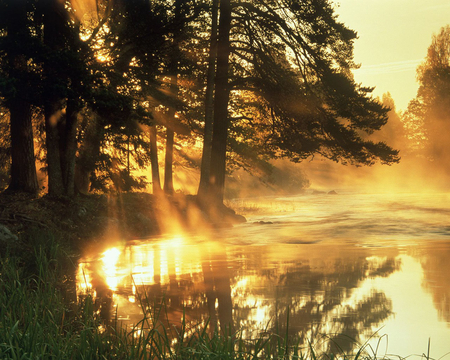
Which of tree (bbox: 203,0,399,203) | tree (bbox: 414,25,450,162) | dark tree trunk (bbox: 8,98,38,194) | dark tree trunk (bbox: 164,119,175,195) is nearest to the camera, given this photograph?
dark tree trunk (bbox: 8,98,38,194)

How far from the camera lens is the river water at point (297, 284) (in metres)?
6.29

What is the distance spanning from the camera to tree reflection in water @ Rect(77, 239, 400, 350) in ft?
21.4

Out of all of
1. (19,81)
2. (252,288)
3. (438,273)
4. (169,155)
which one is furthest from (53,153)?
(169,155)

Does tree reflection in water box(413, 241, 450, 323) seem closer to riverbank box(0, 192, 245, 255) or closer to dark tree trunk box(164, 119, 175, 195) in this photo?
riverbank box(0, 192, 245, 255)

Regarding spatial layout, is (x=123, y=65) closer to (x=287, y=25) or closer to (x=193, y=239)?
(x=193, y=239)

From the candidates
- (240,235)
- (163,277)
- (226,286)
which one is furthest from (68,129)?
(226,286)

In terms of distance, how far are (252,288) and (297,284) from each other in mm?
808

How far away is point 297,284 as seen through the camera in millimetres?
8953

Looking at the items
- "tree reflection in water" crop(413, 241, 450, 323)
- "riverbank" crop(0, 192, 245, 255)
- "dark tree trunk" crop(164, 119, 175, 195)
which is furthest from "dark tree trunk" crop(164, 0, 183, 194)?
"tree reflection in water" crop(413, 241, 450, 323)

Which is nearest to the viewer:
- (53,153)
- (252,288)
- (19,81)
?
(252,288)

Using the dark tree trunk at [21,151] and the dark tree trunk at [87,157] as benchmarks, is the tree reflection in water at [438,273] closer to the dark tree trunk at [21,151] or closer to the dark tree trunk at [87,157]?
the dark tree trunk at [21,151]

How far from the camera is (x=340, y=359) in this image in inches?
206

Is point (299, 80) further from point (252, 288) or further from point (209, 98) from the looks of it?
point (252, 288)

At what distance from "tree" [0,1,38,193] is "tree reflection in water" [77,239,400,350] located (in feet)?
15.7
